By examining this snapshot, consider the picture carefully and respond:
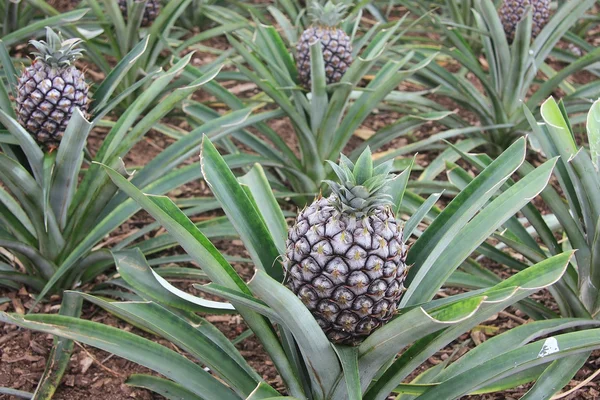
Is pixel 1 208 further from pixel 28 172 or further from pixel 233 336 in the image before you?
pixel 233 336

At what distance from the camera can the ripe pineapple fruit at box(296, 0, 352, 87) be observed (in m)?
2.03

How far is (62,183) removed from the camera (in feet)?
5.19

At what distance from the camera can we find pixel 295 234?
1.08 m

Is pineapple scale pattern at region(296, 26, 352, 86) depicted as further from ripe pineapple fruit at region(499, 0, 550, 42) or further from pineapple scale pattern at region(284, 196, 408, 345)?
pineapple scale pattern at region(284, 196, 408, 345)

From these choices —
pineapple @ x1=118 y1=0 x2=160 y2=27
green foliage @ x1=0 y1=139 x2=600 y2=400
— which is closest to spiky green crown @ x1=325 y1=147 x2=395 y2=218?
green foliage @ x1=0 y1=139 x2=600 y2=400

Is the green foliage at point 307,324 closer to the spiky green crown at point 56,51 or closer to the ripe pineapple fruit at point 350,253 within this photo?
the ripe pineapple fruit at point 350,253

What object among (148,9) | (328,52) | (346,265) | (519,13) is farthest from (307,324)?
(148,9)

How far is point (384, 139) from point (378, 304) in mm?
1114

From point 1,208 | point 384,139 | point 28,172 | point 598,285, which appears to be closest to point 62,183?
point 28,172

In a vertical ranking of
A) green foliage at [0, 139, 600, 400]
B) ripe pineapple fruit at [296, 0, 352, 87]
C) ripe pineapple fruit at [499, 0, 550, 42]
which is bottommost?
green foliage at [0, 139, 600, 400]

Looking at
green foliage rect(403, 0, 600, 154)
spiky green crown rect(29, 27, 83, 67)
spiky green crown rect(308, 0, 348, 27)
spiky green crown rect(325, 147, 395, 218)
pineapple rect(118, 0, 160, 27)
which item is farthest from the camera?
pineapple rect(118, 0, 160, 27)

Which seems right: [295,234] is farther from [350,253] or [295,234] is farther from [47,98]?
[47,98]

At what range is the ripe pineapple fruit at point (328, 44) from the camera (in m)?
2.03

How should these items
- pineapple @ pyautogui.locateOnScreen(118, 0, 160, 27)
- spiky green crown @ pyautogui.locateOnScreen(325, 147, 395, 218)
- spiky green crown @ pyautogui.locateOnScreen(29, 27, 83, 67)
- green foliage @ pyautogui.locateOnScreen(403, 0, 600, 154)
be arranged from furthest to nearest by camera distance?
pineapple @ pyautogui.locateOnScreen(118, 0, 160, 27)
green foliage @ pyautogui.locateOnScreen(403, 0, 600, 154)
spiky green crown @ pyautogui.locateOnScreen(29, 27, 83, 67)
spiky green crown @ pyautogui.locateOnScreen(325, 147, 395, 218)
